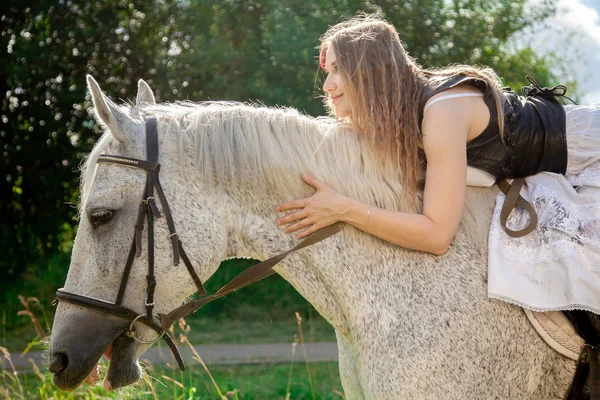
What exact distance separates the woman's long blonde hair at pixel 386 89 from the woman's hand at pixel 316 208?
9.3 inches

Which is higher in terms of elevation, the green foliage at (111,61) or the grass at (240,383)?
the green foliage at (111,61)

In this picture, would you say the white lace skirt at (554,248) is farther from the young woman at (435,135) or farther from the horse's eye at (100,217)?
the horse's eye at (100,217)

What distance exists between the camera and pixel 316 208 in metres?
2.39

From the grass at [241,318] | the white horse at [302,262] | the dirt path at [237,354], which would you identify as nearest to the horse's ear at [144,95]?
the white horse at [302,262]

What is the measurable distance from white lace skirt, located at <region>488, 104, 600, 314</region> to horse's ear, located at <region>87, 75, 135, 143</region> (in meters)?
1.32

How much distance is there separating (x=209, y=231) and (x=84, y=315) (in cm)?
51

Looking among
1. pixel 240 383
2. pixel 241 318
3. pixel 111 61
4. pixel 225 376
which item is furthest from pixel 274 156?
pixel 111 61

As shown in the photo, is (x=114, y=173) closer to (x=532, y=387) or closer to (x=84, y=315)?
(x=84, y=315)

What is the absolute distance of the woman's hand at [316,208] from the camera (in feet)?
7.80

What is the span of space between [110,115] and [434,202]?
3.72ft

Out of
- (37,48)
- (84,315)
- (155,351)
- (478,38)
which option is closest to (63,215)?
(37,48)

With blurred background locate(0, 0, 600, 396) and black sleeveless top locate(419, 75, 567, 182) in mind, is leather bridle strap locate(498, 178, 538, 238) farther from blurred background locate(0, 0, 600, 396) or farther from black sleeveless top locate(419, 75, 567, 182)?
blurred background locate(0, 0, 600, 396)

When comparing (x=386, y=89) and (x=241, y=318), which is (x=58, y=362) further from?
(x=241, y=318)

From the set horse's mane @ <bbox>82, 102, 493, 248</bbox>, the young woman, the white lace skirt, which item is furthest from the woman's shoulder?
the white lace skirt
